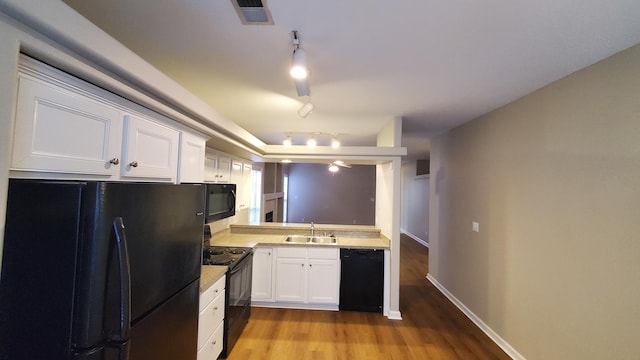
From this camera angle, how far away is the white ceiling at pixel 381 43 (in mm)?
1328

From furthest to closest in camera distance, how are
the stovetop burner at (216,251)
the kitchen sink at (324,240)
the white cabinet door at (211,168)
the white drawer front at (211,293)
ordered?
the kitchen sink at (324,240) < the white cabinet door at (211,168) < the stovetop burner at (216,251) < the white drawer front at (211,293)

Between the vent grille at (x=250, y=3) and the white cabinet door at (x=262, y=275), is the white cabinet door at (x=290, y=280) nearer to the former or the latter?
the white cabinet door at (x=262, y=275)

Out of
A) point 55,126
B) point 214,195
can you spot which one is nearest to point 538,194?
point 214,195

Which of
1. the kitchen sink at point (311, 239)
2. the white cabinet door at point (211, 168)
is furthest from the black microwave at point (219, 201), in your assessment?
the kitchen sink at point (311, 239)

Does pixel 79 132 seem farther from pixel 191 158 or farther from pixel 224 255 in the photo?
pixel 224 255

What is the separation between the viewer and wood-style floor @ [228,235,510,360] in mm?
2473

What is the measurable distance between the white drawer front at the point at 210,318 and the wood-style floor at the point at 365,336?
0.50 m

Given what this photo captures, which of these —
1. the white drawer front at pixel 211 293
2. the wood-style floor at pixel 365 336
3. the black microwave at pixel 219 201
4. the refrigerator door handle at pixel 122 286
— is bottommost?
the wood-style floor at pixel 365 336

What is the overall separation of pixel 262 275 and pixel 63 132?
110 inches

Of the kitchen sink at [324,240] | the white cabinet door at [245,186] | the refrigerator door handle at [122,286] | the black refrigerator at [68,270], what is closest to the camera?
the black refrigerator at [68,270]

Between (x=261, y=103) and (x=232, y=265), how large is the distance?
68.7 inches

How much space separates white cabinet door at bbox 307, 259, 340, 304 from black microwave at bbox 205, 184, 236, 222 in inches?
49.3

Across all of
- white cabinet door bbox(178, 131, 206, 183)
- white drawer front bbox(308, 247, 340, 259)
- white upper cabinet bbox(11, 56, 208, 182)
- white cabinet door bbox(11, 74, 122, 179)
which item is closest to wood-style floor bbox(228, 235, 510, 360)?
white drawer front bbox(308, 247, 340, 259)

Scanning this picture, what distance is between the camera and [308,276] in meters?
3.34
